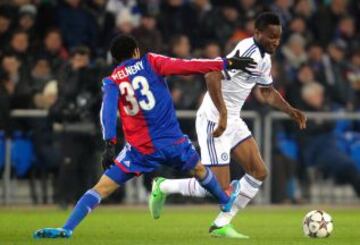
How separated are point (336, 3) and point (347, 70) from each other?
217cm

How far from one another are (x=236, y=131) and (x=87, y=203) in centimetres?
227

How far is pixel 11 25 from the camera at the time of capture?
18188 mm

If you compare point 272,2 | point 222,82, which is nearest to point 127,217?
point 222,82

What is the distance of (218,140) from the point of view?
464 inches

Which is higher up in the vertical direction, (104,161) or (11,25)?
(11,25)

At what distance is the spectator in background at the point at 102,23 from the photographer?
19.0 m

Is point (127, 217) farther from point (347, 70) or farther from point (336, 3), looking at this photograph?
point (336, 3)

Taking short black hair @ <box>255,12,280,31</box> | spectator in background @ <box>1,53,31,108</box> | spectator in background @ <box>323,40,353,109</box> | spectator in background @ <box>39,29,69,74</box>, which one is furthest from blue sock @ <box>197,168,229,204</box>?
spectator in background @ <box>323,40,353,109</box>

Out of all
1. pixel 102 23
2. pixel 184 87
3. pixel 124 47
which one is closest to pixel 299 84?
pixel 184 87

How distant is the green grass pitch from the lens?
10.7 meters

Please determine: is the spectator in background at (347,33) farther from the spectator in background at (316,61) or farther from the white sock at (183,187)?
the white sock at (183,187)

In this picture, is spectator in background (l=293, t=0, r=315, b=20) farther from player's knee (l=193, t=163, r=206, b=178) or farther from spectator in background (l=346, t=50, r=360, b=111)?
player's knee (l=193, t=163, r=206, b=178)

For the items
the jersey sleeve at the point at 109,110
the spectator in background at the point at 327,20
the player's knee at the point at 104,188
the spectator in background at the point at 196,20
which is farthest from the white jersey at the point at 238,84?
the spectator in background at the point at 327,20

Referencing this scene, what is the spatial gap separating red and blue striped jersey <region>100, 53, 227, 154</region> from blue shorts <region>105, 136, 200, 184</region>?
0.19 ft
